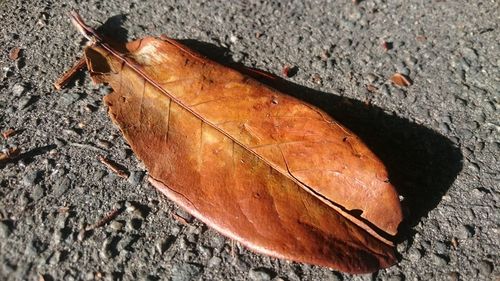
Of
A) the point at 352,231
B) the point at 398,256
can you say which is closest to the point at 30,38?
the point at 352,231

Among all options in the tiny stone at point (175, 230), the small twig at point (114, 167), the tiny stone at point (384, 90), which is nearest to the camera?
the tiny stone at point (175, 230)

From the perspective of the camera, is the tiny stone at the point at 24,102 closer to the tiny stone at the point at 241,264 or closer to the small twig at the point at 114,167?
the small twig at the point at 114,167

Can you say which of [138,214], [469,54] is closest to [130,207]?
[138,214]

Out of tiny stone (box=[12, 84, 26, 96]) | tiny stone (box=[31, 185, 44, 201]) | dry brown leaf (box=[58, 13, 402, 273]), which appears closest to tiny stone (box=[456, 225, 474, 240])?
dry brown leaf (box=[58, 13, 402, 273])

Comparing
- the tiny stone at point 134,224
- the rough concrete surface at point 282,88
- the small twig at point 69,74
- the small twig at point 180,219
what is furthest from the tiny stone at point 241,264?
the small twig at point 69,74

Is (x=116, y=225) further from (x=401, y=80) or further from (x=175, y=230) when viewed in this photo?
(x=401, y=80)

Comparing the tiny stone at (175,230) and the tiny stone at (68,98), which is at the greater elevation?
the tiny stone at (68,98)

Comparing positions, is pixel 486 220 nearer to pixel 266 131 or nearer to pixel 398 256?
pixel 398 256
